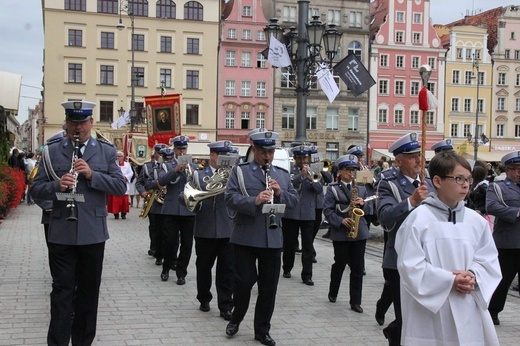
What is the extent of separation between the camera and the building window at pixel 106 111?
54094 mm

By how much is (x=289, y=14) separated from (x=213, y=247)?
169ft

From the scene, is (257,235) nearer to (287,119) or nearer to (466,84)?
(287,119)

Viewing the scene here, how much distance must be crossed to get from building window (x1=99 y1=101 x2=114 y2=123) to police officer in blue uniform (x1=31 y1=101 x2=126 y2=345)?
162 feet

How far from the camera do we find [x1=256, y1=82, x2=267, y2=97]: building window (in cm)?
5697

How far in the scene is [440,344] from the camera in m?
4.05

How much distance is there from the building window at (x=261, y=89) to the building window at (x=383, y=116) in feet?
34.8

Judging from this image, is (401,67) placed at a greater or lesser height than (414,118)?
greater

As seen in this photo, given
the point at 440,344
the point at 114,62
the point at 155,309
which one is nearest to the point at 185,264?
the point at 155,309

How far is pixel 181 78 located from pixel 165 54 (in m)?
2.36

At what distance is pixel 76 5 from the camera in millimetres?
53594

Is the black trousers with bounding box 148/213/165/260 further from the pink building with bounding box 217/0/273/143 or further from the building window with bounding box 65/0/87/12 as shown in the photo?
the building window with bounding box 65/0/87/12

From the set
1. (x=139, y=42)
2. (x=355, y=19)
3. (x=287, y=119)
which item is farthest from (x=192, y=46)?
(x=355, y=19)

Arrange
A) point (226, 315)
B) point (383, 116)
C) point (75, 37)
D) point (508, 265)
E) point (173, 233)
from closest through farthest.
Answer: point (226, 315) < point (508, 265) < point (173, 233) < point (75, 37) < point (383, 116)

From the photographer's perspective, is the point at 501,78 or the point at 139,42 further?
the point at 501,78
